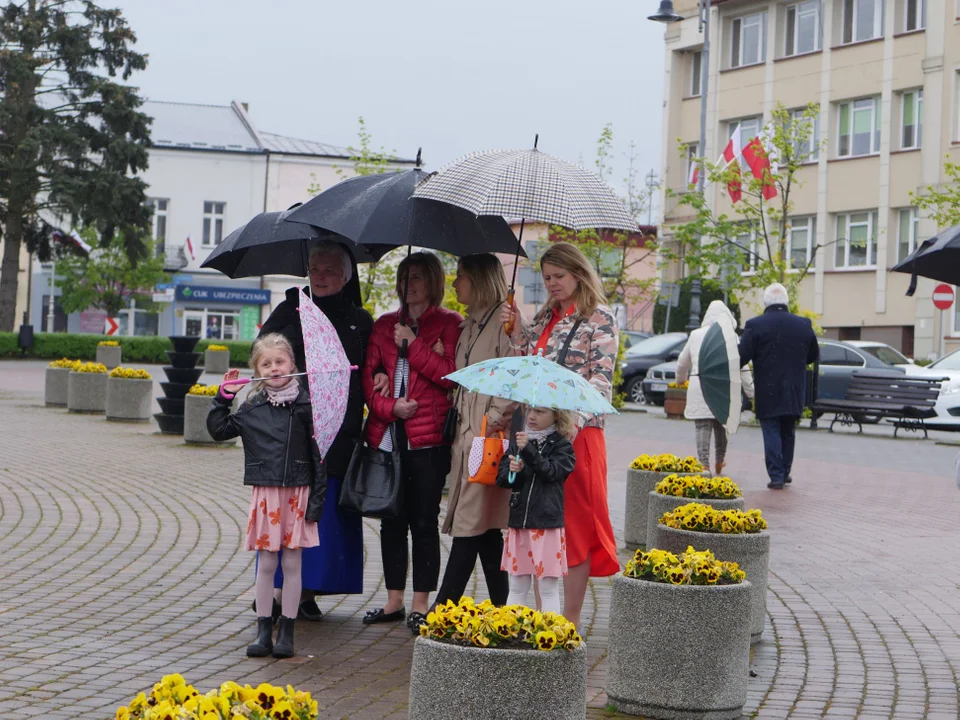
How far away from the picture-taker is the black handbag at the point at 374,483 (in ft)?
22.6

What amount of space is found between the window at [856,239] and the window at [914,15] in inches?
220

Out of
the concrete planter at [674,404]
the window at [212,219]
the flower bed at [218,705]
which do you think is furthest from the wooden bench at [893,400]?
the window at [212,219]

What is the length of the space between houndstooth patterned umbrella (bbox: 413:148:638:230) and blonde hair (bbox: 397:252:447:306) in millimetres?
400

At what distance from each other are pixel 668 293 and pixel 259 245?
1049 inches

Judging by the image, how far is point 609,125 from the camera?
112 feet

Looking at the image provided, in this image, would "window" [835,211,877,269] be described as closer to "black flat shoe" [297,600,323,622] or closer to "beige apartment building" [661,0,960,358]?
"beige apartment building" [661,0,960,358]

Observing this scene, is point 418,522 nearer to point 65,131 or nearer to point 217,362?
point 217,362

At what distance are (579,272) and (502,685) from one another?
2.72 metres

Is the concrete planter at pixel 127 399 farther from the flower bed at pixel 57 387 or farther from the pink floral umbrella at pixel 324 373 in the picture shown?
the pink floral umbrella at pixel 324 373

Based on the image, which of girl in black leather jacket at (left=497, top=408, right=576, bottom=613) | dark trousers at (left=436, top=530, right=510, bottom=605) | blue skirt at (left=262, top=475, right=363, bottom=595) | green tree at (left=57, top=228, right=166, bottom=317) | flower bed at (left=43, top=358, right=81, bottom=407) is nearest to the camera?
girl in black leather jacket at (left=497, top=408, right=576, bottom=613)

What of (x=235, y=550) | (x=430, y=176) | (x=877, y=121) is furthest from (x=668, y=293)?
(x=430, y=176)

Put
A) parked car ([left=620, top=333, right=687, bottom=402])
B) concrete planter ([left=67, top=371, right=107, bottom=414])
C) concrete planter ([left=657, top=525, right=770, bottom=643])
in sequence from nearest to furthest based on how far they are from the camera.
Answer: concrete planter ([left=657, top=525, right=770, bottom=643])
concrete planter ([left=67, top=371, right=107, bottom=414])
parked car ([left=620, top=333, right=687, bottom=402])

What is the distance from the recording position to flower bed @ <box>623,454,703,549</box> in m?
9.78

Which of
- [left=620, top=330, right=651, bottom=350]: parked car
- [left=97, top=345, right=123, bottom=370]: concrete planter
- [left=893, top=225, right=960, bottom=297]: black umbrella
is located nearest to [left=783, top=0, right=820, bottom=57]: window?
[left=620, top=330, right=651, bottom=350]: parked car
